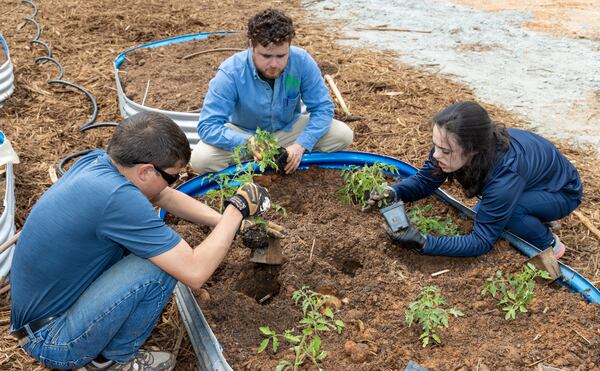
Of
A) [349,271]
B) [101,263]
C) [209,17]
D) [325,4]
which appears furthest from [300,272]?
[325,4]

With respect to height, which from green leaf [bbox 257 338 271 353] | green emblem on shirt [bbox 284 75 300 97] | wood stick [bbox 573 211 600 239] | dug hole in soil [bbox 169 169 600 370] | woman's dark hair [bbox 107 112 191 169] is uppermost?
woman's dark hair [bbox 107 112 191 169]

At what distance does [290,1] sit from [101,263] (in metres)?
7.42

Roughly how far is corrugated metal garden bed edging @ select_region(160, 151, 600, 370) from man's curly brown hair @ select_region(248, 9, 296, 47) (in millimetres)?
885

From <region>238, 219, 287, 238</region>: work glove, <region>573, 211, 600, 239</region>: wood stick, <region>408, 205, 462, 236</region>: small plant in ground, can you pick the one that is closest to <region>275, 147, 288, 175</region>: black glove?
<region>238, 219, 287, 238</region>: work glove

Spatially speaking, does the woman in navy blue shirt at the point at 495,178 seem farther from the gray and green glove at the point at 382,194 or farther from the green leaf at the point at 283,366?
the green leaf at the point at 283,366

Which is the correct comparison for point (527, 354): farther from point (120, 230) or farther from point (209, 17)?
point (209, 17)

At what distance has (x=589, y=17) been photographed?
8.01 metres

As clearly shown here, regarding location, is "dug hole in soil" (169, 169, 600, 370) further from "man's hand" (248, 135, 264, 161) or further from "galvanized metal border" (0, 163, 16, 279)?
"galvanized metal border" (0, 163, 16, 279)

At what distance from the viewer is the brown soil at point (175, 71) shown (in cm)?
525

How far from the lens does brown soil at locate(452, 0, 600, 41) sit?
7492mm

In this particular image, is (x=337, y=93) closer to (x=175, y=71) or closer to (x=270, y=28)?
(x=175, y=71)

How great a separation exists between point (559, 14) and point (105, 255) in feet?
26.1

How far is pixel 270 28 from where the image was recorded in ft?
11.3

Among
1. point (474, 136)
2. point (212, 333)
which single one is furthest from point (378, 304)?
point (474, 136)
